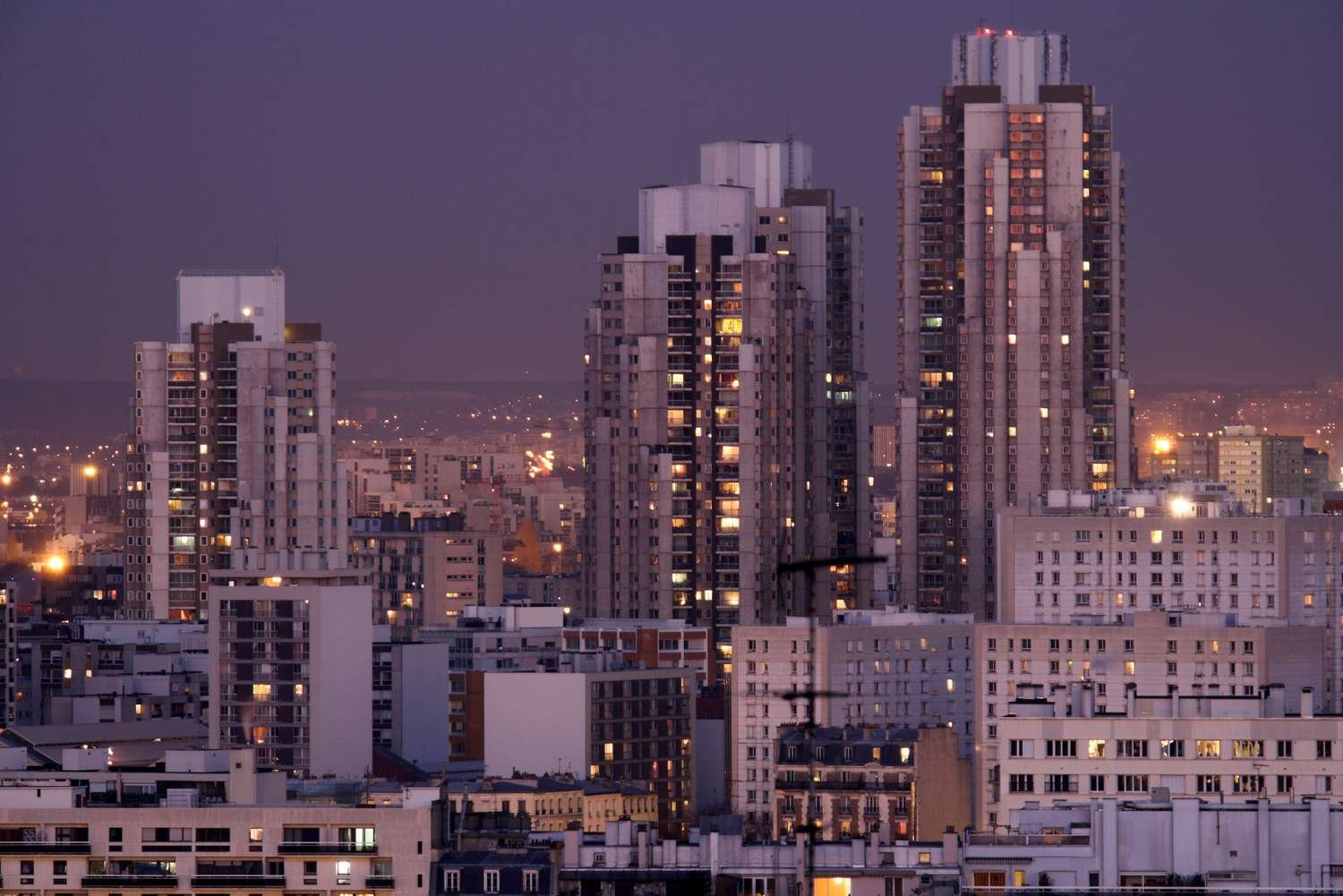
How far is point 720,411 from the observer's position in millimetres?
125312

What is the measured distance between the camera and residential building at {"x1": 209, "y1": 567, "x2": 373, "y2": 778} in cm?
9038

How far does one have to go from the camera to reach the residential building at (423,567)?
137375mm

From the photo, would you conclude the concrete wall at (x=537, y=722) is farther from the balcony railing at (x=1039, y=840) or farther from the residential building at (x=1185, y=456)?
the residential building at (x=1185, y=456)

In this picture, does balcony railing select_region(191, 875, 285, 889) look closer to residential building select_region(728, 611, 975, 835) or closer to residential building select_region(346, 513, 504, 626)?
residential building select_region(728, 611, 975, 835)

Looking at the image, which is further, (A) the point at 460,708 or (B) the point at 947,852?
(A) the point at 460,708

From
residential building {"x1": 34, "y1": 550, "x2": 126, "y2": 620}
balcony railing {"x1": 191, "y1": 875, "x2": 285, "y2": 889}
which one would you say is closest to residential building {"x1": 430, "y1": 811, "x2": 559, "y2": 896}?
balcony railing {"x1": 191, "y1": 875, "x2": 285, "y2": 889}

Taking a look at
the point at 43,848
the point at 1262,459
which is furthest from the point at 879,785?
the point at 1262,459

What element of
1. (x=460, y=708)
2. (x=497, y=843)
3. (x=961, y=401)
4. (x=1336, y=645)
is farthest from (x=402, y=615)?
(x=497, y=843)

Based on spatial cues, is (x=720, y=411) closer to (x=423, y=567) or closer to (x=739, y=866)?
(x=423, y=567)

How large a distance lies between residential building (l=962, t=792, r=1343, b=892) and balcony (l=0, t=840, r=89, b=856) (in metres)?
14.0

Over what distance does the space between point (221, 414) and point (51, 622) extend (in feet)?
27.2

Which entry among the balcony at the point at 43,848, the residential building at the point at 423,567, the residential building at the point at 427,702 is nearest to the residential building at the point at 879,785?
the residential building at the point at 427,702

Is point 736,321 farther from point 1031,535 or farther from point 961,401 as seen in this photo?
point 1031,535

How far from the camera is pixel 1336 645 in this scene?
325 ft
